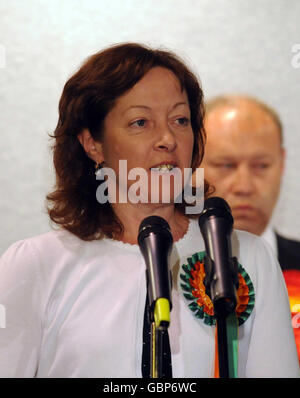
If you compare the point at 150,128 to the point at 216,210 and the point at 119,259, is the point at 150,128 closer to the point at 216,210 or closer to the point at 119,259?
the point at 119,259

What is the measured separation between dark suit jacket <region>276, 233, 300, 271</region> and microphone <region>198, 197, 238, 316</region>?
3.56 ft

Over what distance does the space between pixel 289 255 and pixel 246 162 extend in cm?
37

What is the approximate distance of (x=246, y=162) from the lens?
2223 mm

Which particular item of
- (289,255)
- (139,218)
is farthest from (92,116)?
(289,255)

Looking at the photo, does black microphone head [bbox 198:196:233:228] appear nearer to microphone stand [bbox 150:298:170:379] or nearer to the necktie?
microphone stand [bbox 150:298:170:379]

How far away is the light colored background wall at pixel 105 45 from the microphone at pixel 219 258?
44.4 inches

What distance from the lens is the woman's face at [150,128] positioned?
5.09 ft

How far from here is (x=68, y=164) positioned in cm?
177

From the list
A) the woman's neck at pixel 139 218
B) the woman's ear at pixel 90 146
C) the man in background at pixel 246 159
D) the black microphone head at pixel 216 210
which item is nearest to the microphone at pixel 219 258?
the black microphone head at pixel 216 210

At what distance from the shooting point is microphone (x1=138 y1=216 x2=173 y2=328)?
992mm

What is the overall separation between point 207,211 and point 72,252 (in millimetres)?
617

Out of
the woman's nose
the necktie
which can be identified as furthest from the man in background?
the necktie

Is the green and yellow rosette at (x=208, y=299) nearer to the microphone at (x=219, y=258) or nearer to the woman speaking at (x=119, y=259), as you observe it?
the woman speaking at (x=119, y=259)

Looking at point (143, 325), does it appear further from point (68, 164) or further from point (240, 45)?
point (240, 45)
